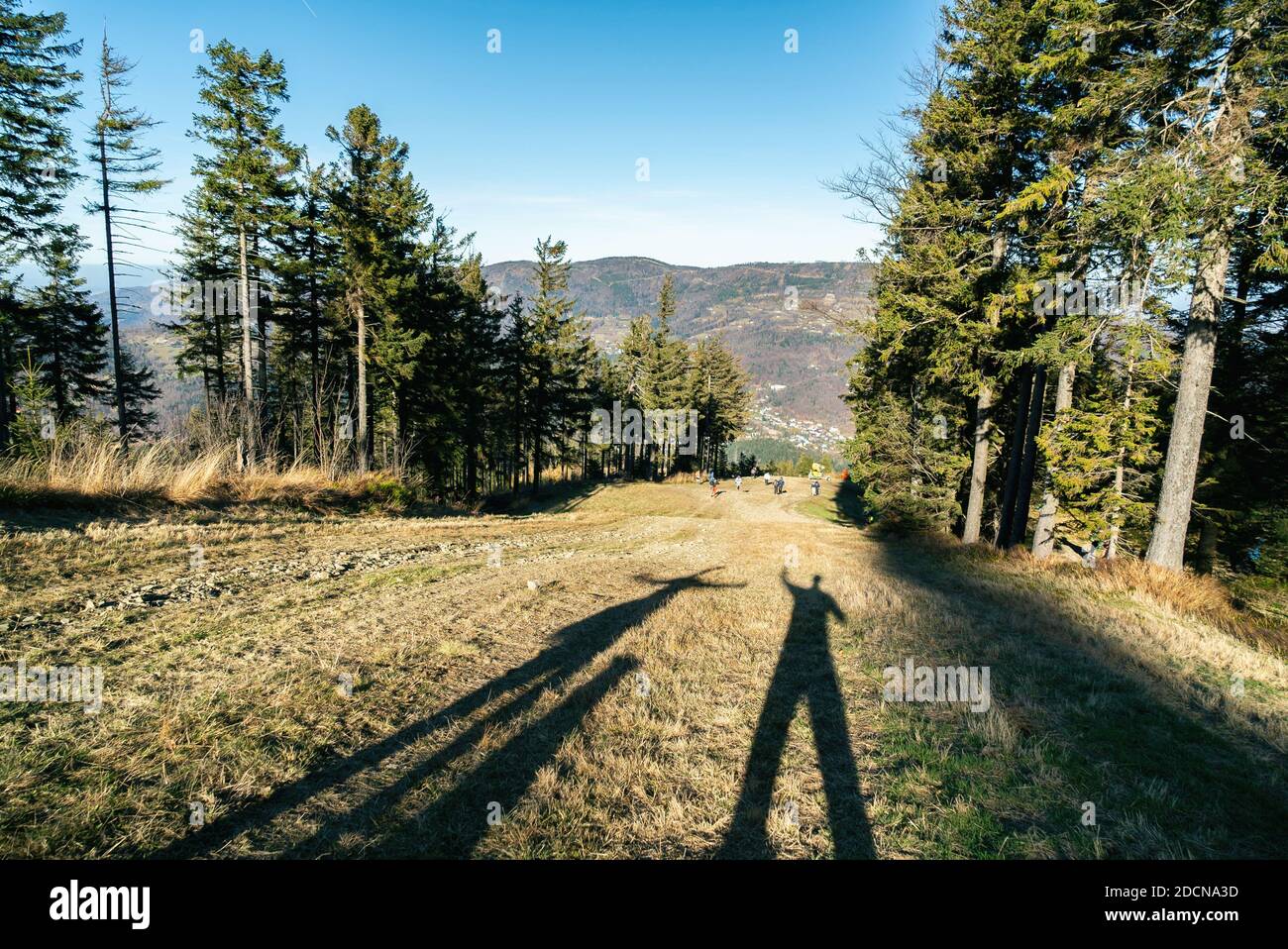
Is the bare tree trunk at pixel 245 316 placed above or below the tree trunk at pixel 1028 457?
above

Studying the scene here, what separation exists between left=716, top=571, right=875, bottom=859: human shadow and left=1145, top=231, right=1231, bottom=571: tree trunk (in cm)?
946

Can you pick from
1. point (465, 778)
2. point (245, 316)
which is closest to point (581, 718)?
point (465, 778)

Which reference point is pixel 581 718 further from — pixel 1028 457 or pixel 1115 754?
pixel 1028 457

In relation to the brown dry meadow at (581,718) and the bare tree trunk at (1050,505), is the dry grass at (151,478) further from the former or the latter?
the bare tree trunk at (1050,505)

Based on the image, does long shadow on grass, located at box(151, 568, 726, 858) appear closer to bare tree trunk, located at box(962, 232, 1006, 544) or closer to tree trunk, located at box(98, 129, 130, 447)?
bare tree trunk, located at box(962, 232, 1006, 544)

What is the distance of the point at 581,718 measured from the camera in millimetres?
5203

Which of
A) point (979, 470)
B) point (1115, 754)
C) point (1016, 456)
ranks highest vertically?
point (1016, 456)

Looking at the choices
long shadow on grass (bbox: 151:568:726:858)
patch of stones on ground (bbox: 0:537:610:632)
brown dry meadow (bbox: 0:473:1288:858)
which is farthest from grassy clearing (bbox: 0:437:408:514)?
long shadow on grass (bbox: 151:568:726:858)

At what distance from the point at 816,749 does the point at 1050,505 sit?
14588mm

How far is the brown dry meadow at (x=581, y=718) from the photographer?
3514 millimetres

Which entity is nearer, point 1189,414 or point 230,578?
point 230,578

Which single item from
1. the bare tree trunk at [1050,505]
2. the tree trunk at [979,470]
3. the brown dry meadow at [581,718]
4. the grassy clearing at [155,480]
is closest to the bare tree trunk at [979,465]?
the tree trunk at [979,470]

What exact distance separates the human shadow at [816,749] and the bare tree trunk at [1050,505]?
36.7 ft

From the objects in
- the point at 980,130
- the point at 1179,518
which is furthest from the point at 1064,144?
the point at 1179,518
